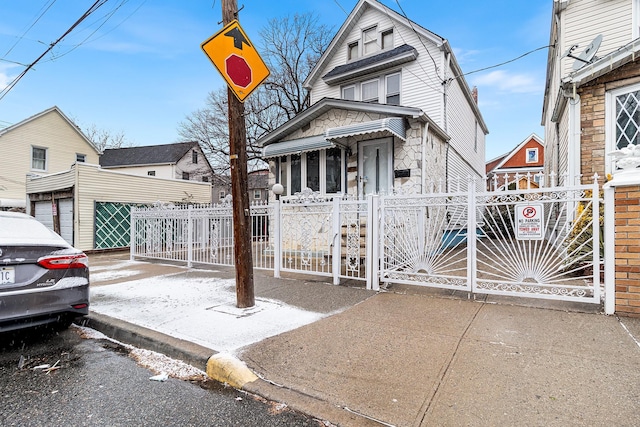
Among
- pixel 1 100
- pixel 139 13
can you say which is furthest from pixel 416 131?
pixel 1 100

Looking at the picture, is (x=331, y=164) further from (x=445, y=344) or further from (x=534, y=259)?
(x=445, y=344)

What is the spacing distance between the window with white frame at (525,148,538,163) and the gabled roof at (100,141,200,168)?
93.0 ft

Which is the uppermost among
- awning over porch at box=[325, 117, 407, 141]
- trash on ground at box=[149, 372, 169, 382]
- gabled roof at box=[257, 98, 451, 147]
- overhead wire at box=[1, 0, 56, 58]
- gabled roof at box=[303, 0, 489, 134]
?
gabled roof at box=[303, 0, 489, 134]

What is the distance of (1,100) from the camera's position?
42.0ft

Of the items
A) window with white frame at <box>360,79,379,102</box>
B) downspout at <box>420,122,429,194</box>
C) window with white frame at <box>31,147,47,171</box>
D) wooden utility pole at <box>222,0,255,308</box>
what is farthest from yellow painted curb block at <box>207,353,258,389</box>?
window with white frame at <box>31,147,47,171</box>

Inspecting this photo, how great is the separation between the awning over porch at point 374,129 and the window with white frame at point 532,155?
25093 millimetres

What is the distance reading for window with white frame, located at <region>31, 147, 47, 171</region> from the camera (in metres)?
19.7

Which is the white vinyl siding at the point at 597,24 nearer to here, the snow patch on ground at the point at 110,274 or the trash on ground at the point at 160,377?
the trash on ground at the point at 160,377

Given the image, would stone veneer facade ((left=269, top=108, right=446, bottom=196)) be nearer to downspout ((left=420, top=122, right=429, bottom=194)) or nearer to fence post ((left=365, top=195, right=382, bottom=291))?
downspout ((left=420, top=122, right=429, bottom=194))

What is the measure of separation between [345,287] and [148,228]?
6887 mm

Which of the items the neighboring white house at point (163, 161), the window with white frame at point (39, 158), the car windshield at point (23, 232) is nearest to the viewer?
the car windshield at point (23, 232)

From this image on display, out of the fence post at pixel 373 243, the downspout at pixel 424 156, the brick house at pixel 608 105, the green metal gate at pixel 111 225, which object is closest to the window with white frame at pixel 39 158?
the green metal gate at pixel 111 225

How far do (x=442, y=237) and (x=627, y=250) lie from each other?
2.54m

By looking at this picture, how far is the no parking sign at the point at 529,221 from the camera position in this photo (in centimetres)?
450
